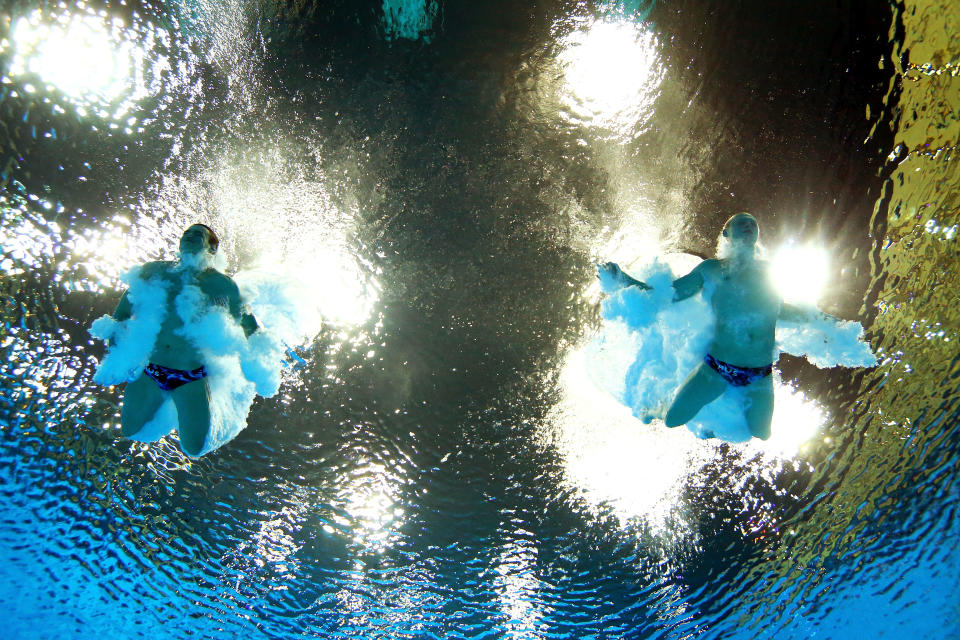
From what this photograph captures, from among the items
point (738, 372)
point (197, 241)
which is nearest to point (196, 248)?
point (197, 241)

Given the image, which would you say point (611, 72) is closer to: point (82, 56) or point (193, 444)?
point (82, 56)

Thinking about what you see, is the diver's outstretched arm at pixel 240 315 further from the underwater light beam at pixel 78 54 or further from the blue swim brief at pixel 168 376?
the underwater light beam at pixel 78 54

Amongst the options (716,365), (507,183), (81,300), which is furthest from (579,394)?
(81,300)

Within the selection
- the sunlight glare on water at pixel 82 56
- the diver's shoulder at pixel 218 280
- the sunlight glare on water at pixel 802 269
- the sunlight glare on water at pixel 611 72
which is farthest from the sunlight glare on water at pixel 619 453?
the sunlight glare on water at pixel 82 56

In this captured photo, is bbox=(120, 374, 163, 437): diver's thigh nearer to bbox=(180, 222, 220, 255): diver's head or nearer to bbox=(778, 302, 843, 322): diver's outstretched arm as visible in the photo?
bbox=(180, 222, 220, 255): diver's head

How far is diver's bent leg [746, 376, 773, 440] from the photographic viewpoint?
3.05 m

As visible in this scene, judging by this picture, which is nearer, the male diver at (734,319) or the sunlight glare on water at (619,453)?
the male diver at (734,319)

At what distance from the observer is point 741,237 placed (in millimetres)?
2951

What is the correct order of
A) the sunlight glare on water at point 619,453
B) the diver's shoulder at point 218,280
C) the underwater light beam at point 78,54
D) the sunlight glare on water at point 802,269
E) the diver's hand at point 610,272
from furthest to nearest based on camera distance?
the sunlight glare on water at point 619,453
the sunlight glare on water at point 802,269
the diver's shoulder at point 218,280
the underwater light beam at point 78,54
the diver's hand at point 610,272

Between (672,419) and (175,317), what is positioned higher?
(175,317)

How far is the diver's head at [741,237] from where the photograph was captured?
2939mm

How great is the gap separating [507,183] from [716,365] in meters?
1.98

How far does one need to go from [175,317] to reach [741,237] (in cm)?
369

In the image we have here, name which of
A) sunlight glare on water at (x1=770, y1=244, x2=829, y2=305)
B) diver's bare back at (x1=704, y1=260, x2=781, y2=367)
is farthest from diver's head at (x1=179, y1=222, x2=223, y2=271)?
sunlight glare on water at (x1=770, y1=244, x2=829, y2=305)
